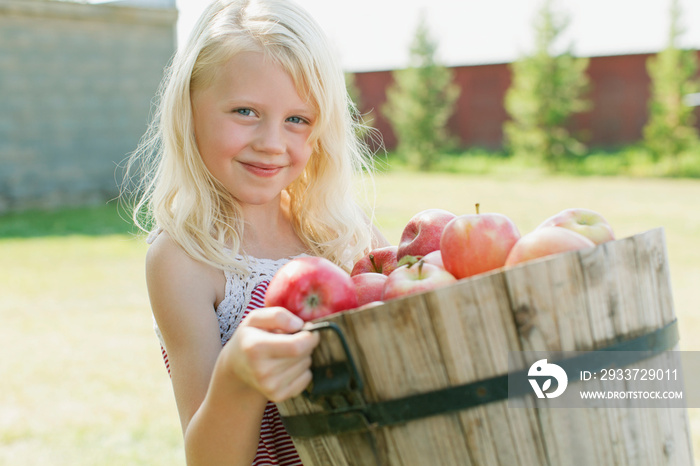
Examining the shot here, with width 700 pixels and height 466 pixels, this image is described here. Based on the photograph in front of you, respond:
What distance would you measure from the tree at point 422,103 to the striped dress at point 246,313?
20724 mm

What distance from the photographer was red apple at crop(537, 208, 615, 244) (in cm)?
124

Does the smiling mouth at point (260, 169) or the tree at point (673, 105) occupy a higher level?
the smiling mouth at point (260, 169)

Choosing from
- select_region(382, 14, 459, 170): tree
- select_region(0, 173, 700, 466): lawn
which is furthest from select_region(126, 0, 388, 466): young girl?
select_region(382, 14, 459, 170): tree

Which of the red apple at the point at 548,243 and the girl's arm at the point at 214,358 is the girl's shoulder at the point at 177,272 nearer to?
the girl's arm at the point at 214,358

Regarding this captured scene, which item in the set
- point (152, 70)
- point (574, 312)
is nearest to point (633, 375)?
point (574, 312)

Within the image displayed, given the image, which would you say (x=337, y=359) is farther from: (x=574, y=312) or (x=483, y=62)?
(x=483, y=62)

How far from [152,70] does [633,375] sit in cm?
→ 1418

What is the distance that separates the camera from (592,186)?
612 inches

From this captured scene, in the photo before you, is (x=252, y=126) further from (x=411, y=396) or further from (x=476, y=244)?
(x=411, y=396)

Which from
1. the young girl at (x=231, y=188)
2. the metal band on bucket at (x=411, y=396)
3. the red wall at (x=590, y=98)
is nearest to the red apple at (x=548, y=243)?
the metal band on bucket at (x=411, y=396)

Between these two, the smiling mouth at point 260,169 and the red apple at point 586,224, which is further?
the smiling mouth at point 260,169

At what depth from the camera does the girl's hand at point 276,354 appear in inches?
40.6

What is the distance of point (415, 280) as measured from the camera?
1.23m

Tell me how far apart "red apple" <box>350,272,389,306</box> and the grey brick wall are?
40.8ft
